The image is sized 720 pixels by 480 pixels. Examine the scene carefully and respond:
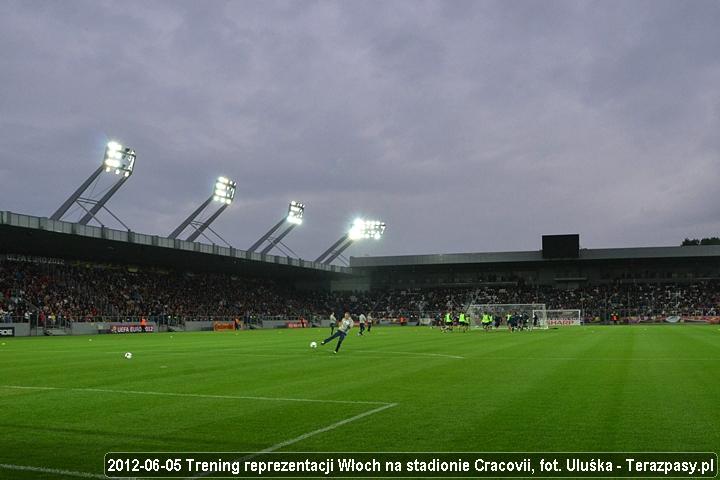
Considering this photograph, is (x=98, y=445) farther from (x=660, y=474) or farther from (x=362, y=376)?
(x=362, y=376)

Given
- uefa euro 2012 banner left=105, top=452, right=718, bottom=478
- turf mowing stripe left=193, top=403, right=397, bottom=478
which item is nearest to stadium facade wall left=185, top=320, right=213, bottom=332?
turf mowing stripe left=193, top=403, right=397, bottom=478

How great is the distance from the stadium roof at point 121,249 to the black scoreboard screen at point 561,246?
3257cm

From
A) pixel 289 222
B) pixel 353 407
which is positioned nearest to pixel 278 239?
pixel 289 222

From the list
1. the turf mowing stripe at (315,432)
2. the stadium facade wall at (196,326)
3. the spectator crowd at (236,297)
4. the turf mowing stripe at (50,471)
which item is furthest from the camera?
the stadium facade wall at (196,326)

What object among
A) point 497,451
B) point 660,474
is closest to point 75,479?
point 497,451

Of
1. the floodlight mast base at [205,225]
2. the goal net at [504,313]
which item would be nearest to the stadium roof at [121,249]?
the floodlight mast base at [205,225]

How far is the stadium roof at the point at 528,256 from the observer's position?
8656cm

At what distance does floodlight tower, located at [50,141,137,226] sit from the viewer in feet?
167

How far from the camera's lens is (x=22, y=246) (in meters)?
56.5

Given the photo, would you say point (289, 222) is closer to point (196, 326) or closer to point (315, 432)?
point (196, 326)

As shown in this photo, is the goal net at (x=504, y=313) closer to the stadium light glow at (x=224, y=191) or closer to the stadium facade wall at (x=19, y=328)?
the stadium light glow at (x=224, y=191)

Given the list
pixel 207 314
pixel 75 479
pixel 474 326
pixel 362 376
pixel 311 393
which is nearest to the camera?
pixel 75 479

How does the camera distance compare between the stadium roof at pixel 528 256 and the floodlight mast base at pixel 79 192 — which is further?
the stadium roof at pixel 528 256

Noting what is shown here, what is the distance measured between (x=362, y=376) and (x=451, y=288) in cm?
8752
